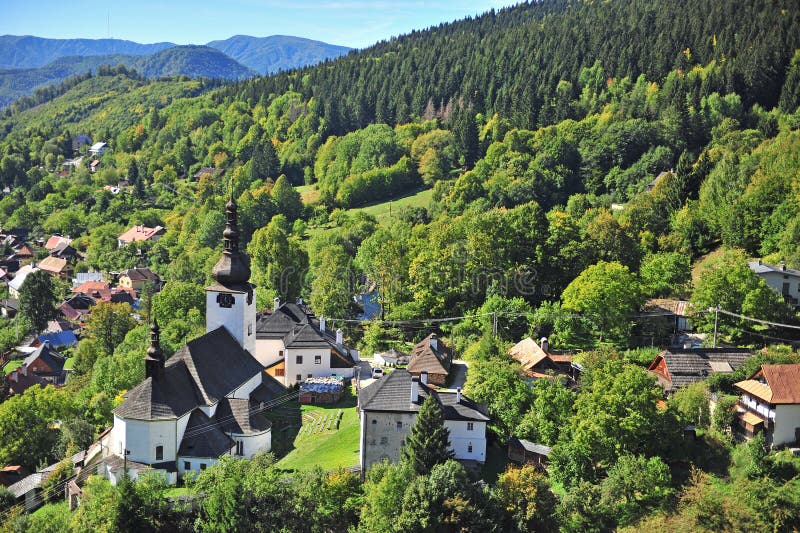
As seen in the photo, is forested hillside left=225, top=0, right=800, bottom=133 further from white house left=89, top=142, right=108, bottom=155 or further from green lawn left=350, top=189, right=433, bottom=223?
white house left=89, top=142, right=108, bottom=155

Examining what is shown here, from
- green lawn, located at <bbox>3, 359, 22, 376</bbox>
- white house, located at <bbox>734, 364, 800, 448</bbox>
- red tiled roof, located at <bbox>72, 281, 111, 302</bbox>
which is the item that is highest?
white house, located at <bbox>734, 364, 800, 448</bbox>

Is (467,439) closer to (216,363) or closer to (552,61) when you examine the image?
(216,363)

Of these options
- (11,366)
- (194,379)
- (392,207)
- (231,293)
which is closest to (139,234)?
(392,207)

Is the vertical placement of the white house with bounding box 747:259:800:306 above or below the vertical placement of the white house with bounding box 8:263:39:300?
above

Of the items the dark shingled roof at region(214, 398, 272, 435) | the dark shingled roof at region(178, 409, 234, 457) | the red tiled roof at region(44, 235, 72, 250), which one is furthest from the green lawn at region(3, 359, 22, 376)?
the red tiled roof at region(44, 235, 72, 250)

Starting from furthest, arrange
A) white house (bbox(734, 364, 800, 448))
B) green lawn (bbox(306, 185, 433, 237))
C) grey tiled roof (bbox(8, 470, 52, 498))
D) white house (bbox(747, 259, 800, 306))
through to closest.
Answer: green lawn (bbox(306, 185, 433, 237))
white house (bbox(747, 259, 800, 306))
grey tiled roof (bbox(8, 470, 52, 498))
white house (bbox(734, 364, 800, 448))

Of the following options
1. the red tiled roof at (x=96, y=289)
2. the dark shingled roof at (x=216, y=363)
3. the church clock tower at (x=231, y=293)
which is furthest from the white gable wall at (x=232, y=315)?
the red tiled roof at (x=96, y=289)

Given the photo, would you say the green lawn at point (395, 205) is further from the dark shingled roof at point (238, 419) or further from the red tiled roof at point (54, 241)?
the dark shingled roof at point (238, 419)
